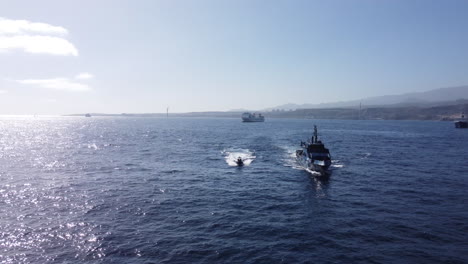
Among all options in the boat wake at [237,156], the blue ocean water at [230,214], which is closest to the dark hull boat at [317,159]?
the blue ocean water at [230,214]

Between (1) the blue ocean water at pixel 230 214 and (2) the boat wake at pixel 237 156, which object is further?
(2) the boat wake at pixel 237 156

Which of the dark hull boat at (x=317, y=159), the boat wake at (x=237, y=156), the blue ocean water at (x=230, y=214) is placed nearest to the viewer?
the blue ocean water at (x=230, y=214)

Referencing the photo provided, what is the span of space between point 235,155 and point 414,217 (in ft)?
184

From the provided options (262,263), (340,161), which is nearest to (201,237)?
(262,263)

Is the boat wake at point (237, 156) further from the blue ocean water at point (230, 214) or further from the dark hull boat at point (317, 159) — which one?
the dark hull boat at point (317, 159)

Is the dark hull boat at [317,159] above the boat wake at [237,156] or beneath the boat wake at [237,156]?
above

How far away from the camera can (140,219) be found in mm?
35219

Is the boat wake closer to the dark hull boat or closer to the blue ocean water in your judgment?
the blue ocean water

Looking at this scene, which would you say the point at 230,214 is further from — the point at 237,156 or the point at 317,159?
the point at 237,156

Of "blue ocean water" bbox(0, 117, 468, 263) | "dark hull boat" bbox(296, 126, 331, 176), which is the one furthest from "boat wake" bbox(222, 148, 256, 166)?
"dark hull boat" bbox(296, 126, 331, 176)

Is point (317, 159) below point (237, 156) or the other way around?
the other way around

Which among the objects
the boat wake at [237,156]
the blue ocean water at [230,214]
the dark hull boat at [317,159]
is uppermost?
the dark hull boat at [317,159]

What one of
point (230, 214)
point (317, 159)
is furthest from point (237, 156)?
point (230, 214)

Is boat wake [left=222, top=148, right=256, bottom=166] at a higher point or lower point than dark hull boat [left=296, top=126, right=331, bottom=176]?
lower
